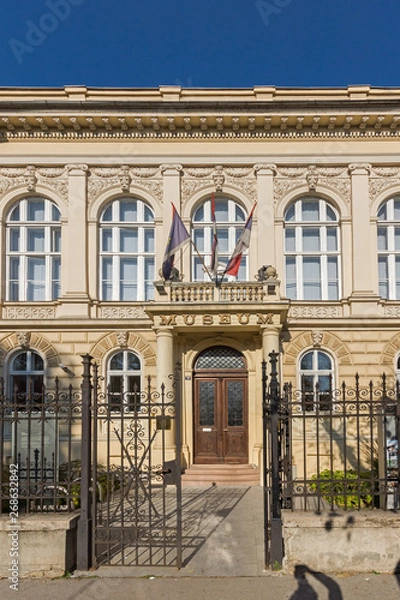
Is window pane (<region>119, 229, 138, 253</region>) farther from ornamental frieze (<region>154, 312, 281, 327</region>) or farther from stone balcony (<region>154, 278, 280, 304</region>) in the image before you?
ornamental frieze (<region>154, 312, 281, 327</region>)

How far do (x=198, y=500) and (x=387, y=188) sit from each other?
11.3 meters

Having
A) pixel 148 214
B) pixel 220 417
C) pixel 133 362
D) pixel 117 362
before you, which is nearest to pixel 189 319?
pixel 133 362

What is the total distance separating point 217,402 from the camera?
54.0 feet

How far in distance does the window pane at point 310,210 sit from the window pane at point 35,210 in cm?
860

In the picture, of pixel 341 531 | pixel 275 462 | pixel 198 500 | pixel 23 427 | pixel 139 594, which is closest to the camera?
pixel 139 594

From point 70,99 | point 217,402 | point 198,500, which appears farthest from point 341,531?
point 70,99

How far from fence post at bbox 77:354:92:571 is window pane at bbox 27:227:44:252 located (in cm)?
1060

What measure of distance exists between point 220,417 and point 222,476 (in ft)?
6.26

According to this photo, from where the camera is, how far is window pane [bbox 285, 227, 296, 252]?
57.5ft

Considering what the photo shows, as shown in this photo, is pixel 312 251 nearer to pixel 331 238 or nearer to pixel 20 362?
pixel 331 238

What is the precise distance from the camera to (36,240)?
691 inches

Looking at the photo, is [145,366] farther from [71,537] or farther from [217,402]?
[71,537]

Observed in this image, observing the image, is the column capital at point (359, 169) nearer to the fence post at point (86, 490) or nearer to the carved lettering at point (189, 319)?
the carved lettering at point (189, 319)

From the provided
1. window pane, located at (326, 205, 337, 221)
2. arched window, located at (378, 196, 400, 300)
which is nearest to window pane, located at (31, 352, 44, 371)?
window pane, located at (326, 205, 337, 221)
